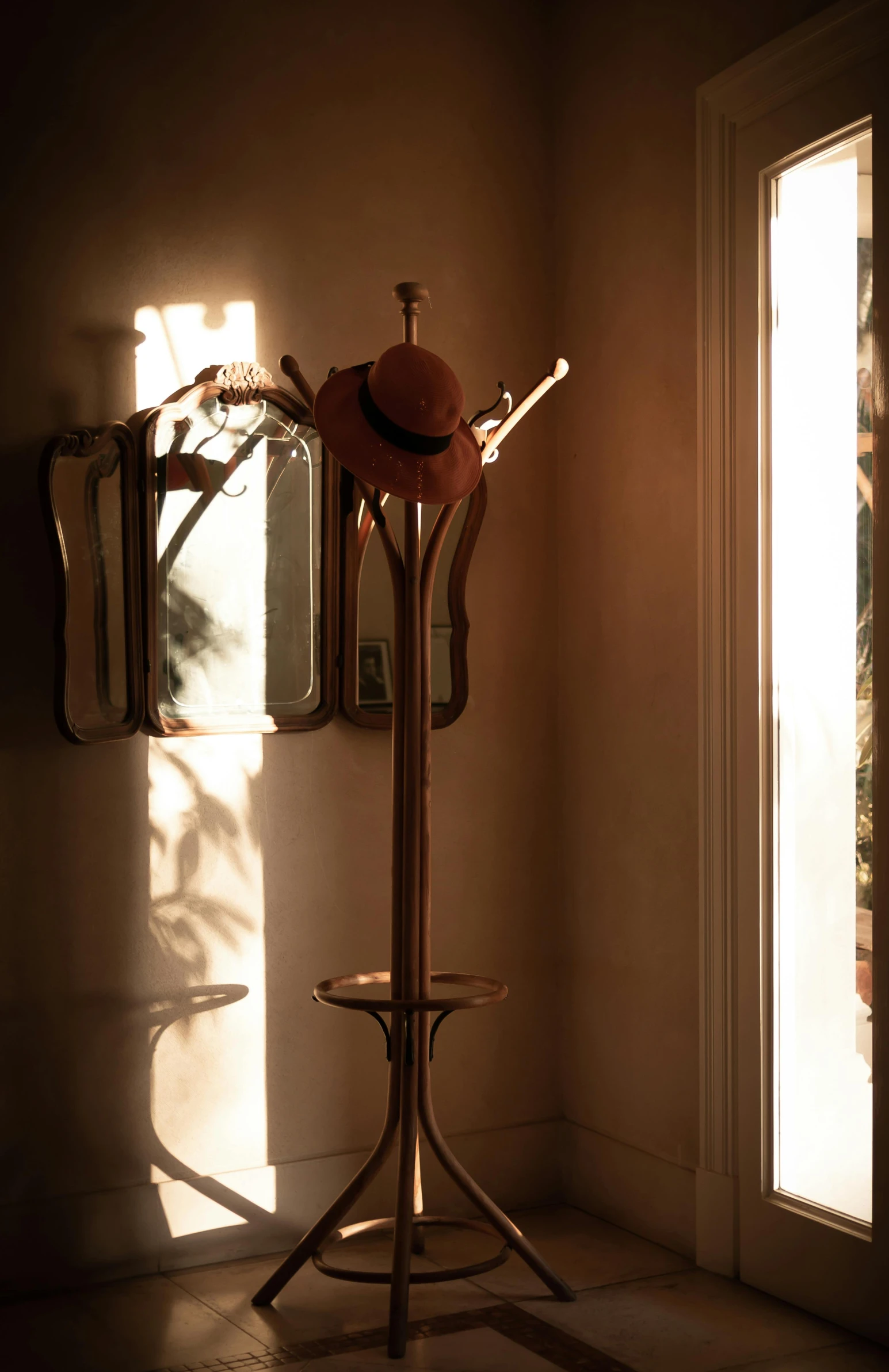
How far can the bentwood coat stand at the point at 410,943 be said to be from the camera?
8.17ft

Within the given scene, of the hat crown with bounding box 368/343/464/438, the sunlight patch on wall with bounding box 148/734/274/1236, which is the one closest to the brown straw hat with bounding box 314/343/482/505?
the hat crown with bounding box 368/343/464/438

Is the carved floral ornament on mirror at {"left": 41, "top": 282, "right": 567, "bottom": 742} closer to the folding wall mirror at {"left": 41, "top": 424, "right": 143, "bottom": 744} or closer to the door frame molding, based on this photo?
the folding wall mirror at {"left": 41, "top": 424, "right": 143, "bottom": 744}

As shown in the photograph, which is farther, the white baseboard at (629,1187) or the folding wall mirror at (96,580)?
the white baseboard at (629,1187)

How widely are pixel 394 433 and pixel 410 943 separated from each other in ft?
3.20

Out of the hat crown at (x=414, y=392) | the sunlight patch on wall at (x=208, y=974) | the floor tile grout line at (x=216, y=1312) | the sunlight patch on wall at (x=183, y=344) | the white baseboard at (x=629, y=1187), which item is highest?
the sunlight patch on wall at (x=183, y=344)

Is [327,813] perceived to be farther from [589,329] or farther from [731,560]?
[589,329]

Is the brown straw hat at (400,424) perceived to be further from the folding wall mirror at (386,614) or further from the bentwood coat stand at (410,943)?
the folding wall mirror at (386,614)

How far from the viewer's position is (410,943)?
2498 millimetres

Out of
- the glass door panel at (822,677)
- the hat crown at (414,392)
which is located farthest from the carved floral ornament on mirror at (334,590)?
the glass door panel at (822,677)

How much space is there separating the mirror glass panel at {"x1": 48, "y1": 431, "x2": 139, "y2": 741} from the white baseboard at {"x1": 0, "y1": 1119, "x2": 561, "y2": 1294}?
3.29 feet

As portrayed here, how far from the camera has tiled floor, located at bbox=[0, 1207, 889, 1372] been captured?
2.32m

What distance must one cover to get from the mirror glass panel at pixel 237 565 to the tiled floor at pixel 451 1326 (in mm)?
1187

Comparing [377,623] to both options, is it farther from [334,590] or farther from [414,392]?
[414,392]

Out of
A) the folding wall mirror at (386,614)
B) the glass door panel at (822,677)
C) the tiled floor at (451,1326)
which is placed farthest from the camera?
the folding wall mirror at (386,614)
